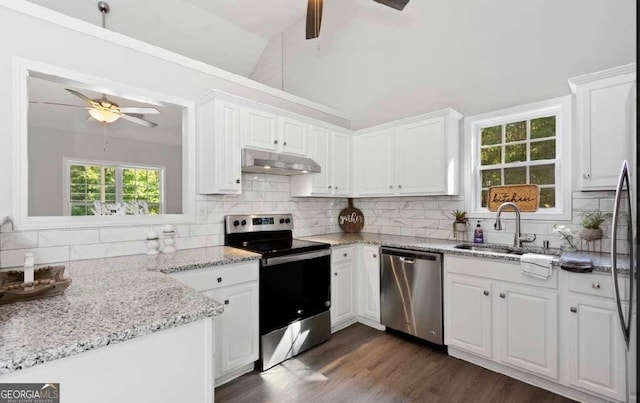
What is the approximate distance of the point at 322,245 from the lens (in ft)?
9.35

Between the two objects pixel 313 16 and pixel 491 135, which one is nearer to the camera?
pixel 313 16

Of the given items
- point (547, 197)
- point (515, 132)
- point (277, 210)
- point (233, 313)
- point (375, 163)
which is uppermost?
point (515, 132)

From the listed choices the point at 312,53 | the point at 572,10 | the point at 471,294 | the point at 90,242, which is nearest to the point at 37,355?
the point at 90,242

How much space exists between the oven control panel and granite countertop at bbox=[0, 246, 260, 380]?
1108 millimetres

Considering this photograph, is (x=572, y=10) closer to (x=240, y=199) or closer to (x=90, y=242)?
(x=240, y=199)

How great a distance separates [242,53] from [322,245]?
12.1 ft

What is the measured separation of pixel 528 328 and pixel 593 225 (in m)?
0.95

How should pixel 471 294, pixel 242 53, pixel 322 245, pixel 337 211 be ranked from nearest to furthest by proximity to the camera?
pixel 471 294
pixel 322 245
pixel 337 211
pixel 242 53

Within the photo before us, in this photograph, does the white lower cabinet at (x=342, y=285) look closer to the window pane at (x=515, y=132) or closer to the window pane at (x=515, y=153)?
the window pane at (x=515, y=153)

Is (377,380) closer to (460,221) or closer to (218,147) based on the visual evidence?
(460,221)

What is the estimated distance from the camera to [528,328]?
85.2 inches

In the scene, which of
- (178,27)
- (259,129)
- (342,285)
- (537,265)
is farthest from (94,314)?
(178,27)

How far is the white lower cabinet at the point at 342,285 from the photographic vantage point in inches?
119

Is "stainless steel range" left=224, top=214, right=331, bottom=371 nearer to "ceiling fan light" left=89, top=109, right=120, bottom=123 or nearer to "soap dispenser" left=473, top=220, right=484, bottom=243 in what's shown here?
"soap dispenser" left=473, top=220, right=484, bottom=243
